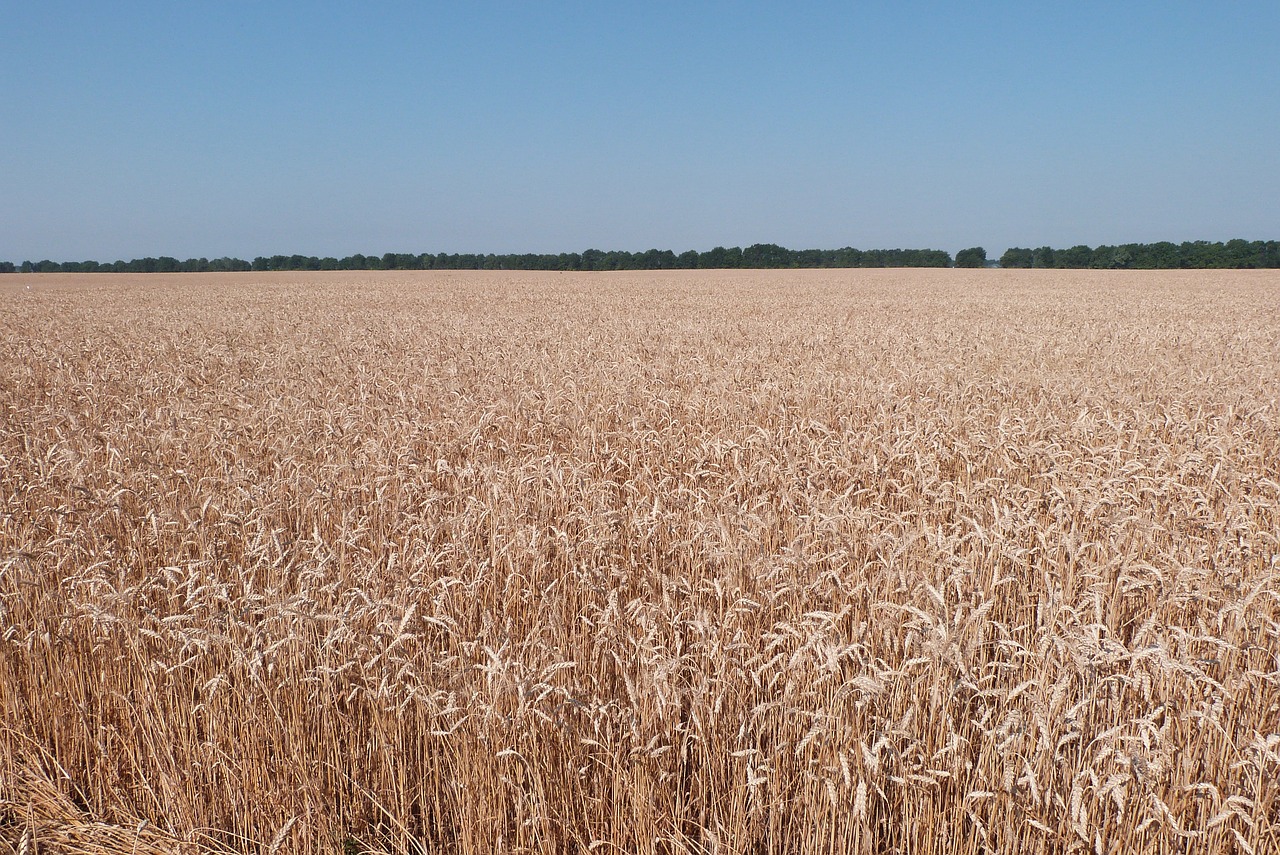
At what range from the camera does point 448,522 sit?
392cm

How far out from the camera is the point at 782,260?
91500mm

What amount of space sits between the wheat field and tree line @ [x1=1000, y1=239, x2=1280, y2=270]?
3470 inches

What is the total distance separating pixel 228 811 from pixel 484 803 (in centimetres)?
91

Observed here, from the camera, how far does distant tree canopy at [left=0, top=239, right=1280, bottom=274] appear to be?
79.8 metres

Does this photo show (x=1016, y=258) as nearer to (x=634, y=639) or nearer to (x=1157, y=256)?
(x=1157, y=256)

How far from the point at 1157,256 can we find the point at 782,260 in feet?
127

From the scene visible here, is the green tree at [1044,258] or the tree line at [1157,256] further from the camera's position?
the green tree at [1044,258]

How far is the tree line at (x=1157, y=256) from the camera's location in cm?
7788

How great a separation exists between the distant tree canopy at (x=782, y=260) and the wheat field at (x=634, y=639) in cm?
8477

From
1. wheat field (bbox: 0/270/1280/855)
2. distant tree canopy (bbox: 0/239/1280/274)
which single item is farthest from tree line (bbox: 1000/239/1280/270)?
wheat field (bbox: 0/270/1280/855)

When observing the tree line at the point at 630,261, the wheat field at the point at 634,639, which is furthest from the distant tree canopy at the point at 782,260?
the wheat field at the point at 634,639

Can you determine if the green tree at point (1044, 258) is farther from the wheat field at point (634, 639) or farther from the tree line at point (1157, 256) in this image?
the wheat field at point (634, 639)

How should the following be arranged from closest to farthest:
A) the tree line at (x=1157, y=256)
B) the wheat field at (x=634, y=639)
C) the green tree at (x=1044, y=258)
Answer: the wheat field at (x=634, y=639), the tree line at (x=1157, y=256), the green tree at (x=1044, y=258)

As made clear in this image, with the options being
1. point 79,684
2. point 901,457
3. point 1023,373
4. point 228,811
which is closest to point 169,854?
point 228,811
